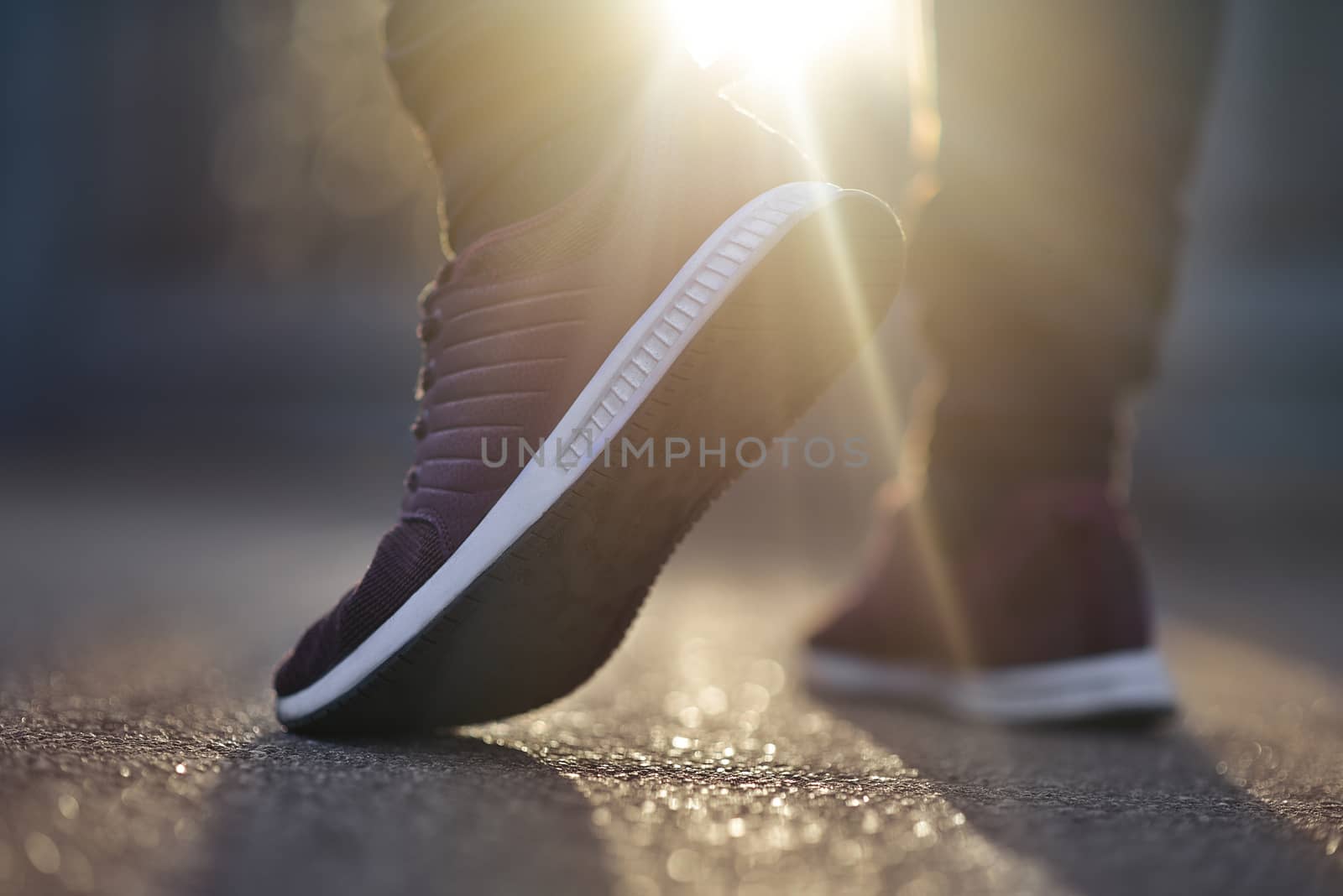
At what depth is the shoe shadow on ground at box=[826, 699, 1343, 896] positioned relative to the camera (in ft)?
1.25

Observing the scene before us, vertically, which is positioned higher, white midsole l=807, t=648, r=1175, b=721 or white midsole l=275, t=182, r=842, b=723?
white midsole l=275, t=182, r=842, b=723

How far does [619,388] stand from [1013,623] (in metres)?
0.47

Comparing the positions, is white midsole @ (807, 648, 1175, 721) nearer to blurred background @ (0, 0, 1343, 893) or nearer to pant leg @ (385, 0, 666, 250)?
blurred background @ (0, 0, 1343, 893)

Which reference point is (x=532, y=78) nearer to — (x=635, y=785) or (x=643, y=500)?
(x=643, y=500)

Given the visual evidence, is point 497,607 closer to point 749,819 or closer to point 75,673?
point 749,819

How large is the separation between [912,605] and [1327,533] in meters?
2.72

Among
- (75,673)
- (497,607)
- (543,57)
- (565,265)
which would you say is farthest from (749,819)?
(75,673)

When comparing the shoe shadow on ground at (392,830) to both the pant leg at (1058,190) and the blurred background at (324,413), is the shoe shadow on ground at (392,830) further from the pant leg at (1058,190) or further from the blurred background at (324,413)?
the pant leg at (1058,190)

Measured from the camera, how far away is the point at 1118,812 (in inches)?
18.7

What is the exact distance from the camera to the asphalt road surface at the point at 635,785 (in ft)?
1.15

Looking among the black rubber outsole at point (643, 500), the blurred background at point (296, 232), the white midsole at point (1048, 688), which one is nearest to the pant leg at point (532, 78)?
the black rubber outsole at point (643, 500)

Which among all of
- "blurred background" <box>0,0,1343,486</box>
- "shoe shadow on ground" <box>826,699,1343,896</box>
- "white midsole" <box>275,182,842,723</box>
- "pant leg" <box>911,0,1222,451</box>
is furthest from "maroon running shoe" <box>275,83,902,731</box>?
"blurred background" <box>0,0,1343,486</box>

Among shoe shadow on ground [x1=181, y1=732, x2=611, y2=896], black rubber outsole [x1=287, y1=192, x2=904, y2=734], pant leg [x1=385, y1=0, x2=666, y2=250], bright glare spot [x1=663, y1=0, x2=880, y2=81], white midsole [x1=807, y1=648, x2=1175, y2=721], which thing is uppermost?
bright glare spot [x1=663, y1=0, x2=880, y2=81]

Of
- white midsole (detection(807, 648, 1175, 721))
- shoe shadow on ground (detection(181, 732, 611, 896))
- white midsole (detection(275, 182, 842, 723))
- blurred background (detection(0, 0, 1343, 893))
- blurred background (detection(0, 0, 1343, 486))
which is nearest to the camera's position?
A: shoe shadow on ground (detection(181, 732, 611, 896))
